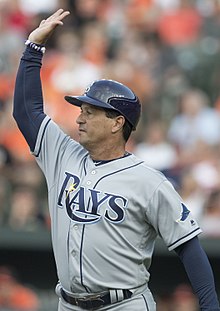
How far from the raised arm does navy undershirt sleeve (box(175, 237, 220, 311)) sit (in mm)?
918

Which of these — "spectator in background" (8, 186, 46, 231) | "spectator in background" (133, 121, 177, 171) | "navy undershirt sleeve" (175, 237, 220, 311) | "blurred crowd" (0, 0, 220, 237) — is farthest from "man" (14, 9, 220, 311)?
"spectator in background" (133, 121, 177, 171)

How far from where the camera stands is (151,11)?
34.3 feet

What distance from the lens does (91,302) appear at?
414 cm

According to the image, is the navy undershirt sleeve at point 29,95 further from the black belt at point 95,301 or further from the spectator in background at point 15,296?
the spectator in background at point 15,296

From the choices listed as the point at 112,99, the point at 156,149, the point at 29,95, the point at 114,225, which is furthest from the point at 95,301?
the point at 156,149

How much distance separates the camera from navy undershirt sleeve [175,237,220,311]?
402cm

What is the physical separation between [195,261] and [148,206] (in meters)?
0.33

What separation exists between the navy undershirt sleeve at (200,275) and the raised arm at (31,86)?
92 cm

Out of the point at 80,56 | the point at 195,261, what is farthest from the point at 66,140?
the point at 80,56

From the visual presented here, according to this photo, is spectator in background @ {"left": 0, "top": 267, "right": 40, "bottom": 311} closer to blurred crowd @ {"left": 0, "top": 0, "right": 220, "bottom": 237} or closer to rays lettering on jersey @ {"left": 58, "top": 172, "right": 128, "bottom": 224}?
blurred crowd @ {"left": 0, "top": 0, "right": 220, "bottom": 237}

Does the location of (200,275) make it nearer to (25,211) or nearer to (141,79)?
(25,211)

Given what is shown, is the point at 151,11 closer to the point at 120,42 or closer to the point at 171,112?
the point at 120,42

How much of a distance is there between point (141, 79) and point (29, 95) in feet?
16.9

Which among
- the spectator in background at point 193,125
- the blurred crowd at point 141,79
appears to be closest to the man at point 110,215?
the blurred crowd at point 141,79
